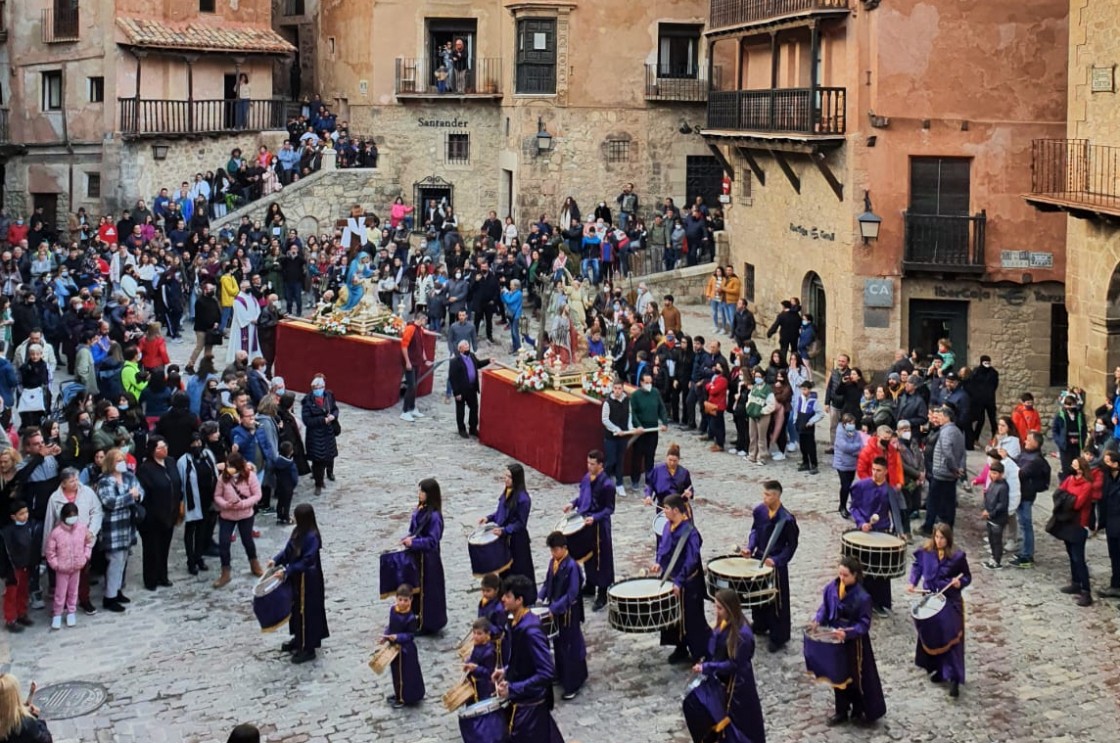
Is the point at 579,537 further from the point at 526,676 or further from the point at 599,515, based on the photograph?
the point at 526,676

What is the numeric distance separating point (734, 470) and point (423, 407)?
19.2ft

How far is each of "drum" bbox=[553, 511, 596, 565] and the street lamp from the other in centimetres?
1299

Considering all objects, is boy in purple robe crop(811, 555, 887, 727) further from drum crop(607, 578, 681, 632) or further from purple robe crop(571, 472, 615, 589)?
purple robe crop(571, 472, 615, 589)

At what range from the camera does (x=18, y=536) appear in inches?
586

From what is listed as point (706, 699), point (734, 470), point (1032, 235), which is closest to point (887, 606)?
point (706, 699)

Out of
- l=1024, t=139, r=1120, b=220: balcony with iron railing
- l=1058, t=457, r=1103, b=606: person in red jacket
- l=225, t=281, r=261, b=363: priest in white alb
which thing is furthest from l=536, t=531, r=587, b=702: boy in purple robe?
l=225, t=281, r=261, b=363: priest in white alb

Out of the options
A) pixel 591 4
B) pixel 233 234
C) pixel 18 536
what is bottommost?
pixel 18 536

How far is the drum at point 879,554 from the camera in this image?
583 inches

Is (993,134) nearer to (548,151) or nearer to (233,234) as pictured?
(548,151)

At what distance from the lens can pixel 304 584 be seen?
1424 centimetres

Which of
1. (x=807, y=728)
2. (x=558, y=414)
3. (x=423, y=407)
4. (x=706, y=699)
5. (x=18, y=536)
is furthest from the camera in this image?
(x=423, y=407)

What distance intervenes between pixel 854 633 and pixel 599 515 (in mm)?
3631

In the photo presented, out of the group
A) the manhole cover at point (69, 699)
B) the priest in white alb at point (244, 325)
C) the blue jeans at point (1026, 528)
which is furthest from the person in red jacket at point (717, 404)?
the manhole cover at point (69, 699)

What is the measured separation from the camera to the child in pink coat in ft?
48.9
